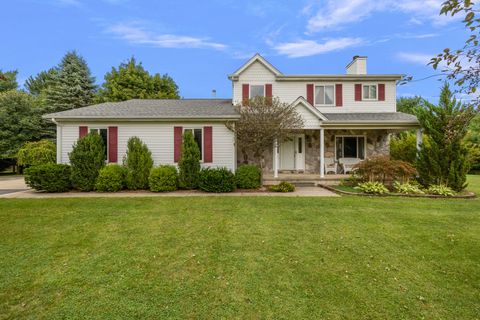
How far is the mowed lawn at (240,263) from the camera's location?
10.1 ft

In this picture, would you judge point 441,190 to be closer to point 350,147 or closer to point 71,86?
point 350,147

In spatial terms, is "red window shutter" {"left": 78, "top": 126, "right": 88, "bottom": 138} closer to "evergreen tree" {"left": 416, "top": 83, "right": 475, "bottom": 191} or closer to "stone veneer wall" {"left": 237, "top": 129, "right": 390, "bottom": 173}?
"stone veneer wall" {"left": 237, "top": 129, "right": 390, "bottom": 173}

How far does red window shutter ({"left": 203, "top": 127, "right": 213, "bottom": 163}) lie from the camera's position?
12289 millimetres

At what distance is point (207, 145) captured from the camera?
1230cm

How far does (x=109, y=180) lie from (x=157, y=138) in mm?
2934

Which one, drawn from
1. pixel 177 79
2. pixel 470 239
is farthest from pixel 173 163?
pixel 177 79

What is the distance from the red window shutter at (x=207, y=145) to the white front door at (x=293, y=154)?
5119mm

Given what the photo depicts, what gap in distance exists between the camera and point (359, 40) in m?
15.5

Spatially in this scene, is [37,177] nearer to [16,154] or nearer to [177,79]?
[16,154]

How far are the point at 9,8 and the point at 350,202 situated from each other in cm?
1779

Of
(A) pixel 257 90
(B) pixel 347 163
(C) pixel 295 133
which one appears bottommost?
(B) pixel 347 163

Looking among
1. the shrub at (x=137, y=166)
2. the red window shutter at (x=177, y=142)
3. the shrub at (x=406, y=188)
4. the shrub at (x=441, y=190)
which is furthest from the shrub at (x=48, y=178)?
the shrub at (x=441, y=190)

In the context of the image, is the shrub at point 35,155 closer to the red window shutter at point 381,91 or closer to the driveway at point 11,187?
the driveway at point 11,187

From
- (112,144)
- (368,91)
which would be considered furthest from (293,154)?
(112,144)
